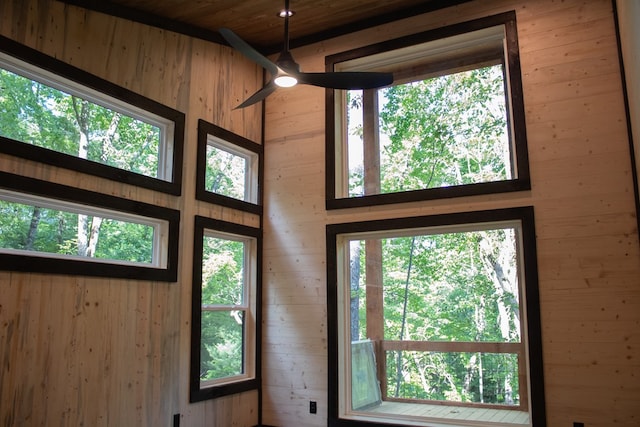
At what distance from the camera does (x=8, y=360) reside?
3.38 meters

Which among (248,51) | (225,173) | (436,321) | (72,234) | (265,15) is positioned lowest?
(436,321)

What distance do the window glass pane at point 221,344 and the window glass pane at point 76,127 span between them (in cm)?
142

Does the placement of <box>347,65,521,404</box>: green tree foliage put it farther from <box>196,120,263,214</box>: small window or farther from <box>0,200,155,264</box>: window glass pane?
<box>0,200,155,264</box>: window glass pane

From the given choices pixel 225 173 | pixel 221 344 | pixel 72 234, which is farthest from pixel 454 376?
pixel 72 234

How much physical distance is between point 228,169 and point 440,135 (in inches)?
82.0

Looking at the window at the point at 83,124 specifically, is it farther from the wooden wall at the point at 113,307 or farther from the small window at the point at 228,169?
the small window at the point at 228,169

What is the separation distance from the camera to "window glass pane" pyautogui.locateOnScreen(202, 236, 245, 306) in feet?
16.5

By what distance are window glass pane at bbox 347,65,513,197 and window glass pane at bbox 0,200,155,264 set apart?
2.10 m

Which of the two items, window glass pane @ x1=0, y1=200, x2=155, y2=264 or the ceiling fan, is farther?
the ceiling fan

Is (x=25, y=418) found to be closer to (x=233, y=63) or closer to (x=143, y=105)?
(x=143, y=105)

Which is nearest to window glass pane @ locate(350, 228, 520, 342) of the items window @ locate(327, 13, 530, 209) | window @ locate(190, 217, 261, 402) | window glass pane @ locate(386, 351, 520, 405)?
window glass pane @ locate(386, 351, 520, 405)

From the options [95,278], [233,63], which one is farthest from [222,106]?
[95,278]

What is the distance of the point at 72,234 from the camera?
12.8ft

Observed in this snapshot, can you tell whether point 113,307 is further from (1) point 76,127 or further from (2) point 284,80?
(2) point 284,80
